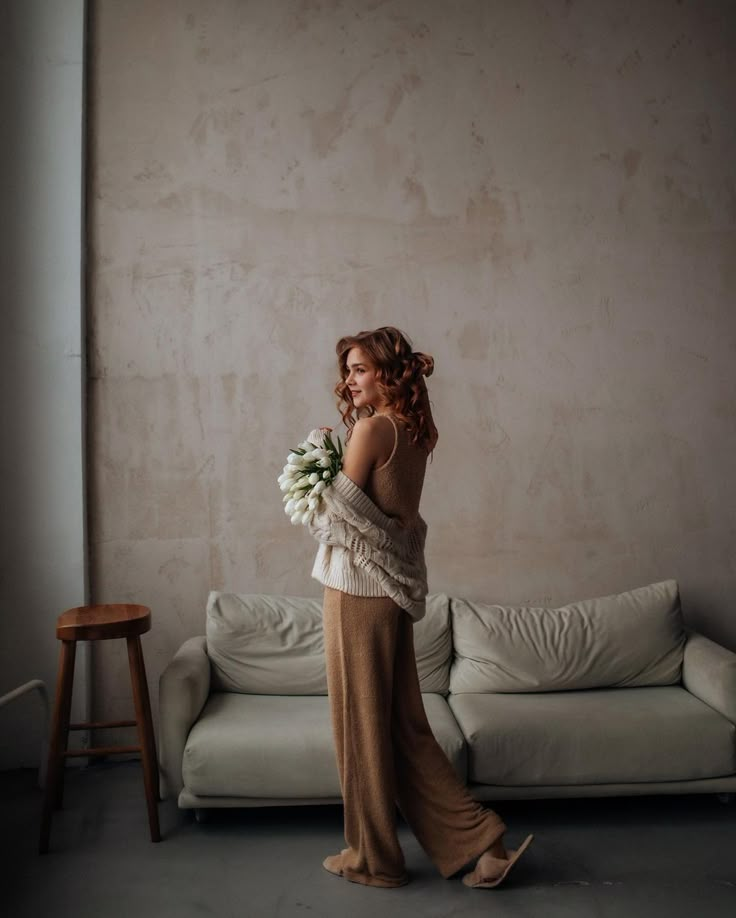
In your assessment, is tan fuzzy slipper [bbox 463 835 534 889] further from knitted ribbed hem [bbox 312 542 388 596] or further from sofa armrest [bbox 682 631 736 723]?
sofa armrest [bbox 682 631 736 723]

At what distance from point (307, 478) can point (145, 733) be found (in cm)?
124

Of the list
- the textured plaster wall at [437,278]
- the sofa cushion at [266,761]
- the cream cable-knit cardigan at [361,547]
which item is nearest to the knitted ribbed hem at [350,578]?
the cream cable-knit cardigan at [361,547]

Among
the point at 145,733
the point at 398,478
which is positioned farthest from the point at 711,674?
the point at 145,733

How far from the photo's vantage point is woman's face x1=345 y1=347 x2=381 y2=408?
284 cm

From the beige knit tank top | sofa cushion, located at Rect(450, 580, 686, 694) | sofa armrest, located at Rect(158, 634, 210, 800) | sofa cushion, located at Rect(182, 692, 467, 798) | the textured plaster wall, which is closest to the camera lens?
the beige knit tank top

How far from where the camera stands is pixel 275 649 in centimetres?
368

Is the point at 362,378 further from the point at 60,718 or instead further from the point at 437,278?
the point at 60,718

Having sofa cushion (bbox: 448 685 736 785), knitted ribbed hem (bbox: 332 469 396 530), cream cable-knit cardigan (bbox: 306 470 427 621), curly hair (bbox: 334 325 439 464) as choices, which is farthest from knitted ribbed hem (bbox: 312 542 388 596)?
sofa cushion (bbox: 448 685 736 785)

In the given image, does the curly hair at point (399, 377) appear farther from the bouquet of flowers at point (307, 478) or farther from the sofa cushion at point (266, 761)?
the sofa cushion at point (266, 761)

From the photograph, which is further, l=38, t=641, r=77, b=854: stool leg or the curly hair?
l=38, t=641, r=77, b=854: stool leg

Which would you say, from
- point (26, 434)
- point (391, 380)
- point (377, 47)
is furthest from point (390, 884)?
point (377, 47)

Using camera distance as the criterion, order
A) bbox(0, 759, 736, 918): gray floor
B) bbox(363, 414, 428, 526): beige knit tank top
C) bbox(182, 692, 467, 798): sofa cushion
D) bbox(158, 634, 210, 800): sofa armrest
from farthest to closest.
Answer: bbox(158, 634, 210, 800): sofa armrest
bbox(182, 692, 467, 798): sofa cushion
bbox(363, 414, 428, 526): beige knit tank top
bbox(0, 759, 736, 918): gray floor

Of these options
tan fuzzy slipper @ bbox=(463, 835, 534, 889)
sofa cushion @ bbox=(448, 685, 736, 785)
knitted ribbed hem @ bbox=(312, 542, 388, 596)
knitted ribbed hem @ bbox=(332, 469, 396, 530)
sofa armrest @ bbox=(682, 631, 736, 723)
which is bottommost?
tan fuzzy slipper @ bbox=(463, 835, 534, 889)

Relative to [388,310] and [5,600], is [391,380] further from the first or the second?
[5,600]
